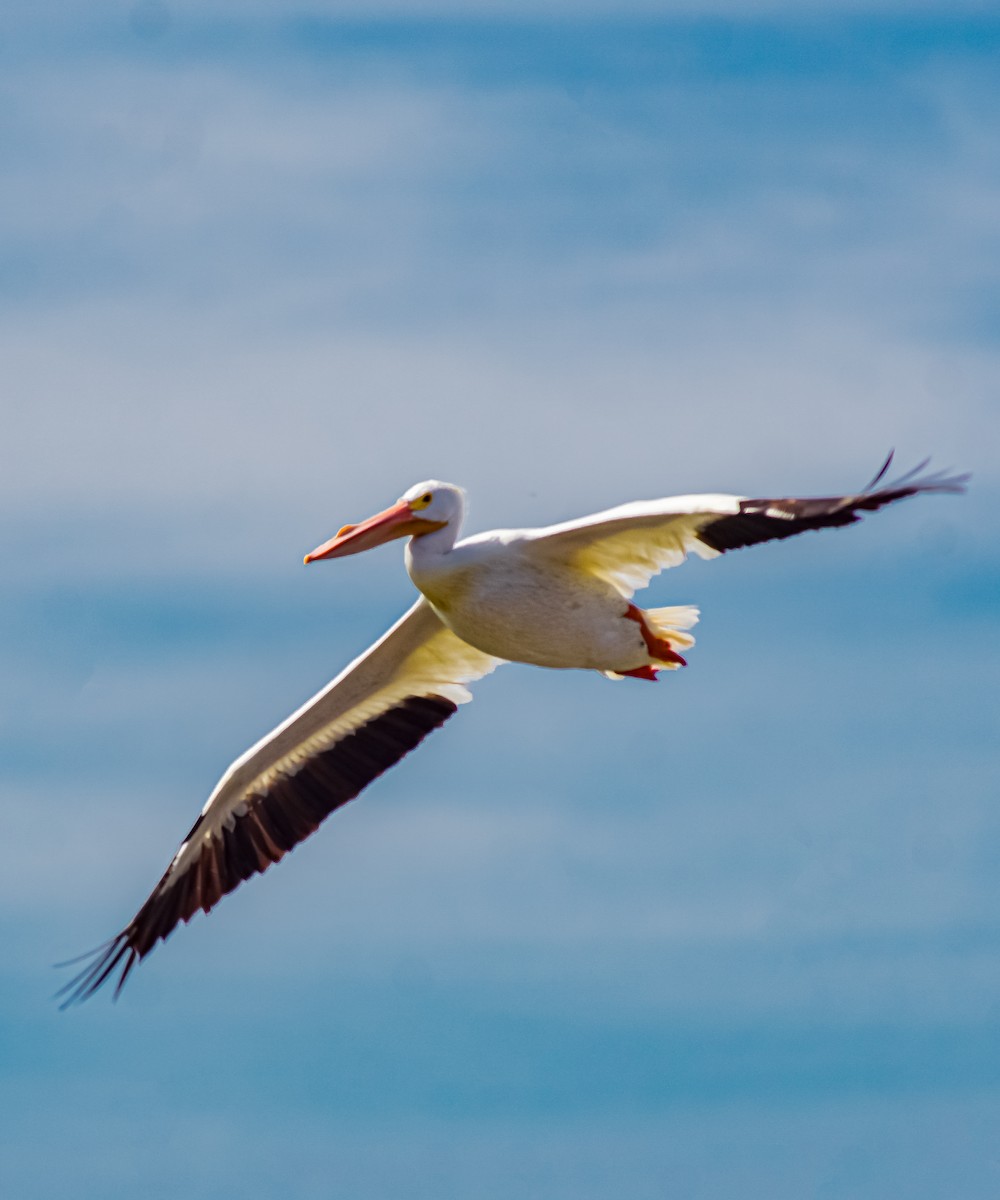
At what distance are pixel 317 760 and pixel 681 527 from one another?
136 inches

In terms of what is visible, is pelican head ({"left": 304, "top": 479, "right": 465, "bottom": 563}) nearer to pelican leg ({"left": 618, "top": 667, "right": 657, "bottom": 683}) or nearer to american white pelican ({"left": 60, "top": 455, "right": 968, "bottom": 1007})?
american white pelican ({"left": 60, "top": 455, "right": 968, "bottom": 1007})

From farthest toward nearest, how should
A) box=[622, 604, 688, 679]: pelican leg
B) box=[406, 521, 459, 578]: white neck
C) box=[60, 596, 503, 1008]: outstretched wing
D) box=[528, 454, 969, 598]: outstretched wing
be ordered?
box=[60, 596, 503, 1008]: outstretched wing, box=[622, 604, 688, 679]: pelican leg, box=[406, 521, 459, 578]: white neck, box=[528, 454, 969, 598]: outstretched wing

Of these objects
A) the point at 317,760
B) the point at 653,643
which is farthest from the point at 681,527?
the point at 317,760

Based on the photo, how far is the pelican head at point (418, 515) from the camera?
11906 millimetres

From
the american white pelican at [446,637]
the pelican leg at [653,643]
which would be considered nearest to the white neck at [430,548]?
the american white pelican at [446,637]

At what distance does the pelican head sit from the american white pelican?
1cm

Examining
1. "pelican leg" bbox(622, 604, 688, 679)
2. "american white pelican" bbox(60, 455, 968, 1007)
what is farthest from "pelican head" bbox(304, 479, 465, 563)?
"pelican leg" bbox(622, 604, 688, 679)

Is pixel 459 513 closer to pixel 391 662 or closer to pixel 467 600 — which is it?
pixel 467 600

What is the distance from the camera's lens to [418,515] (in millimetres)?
11922

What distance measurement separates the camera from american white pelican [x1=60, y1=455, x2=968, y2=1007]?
435 inches

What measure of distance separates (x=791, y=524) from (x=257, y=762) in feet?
15.0

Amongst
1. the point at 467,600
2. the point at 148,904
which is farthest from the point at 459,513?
the point at 148,904

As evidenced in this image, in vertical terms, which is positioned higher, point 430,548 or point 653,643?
point 430,548

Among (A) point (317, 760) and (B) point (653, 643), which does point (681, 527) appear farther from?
(A) point (317, 760)
